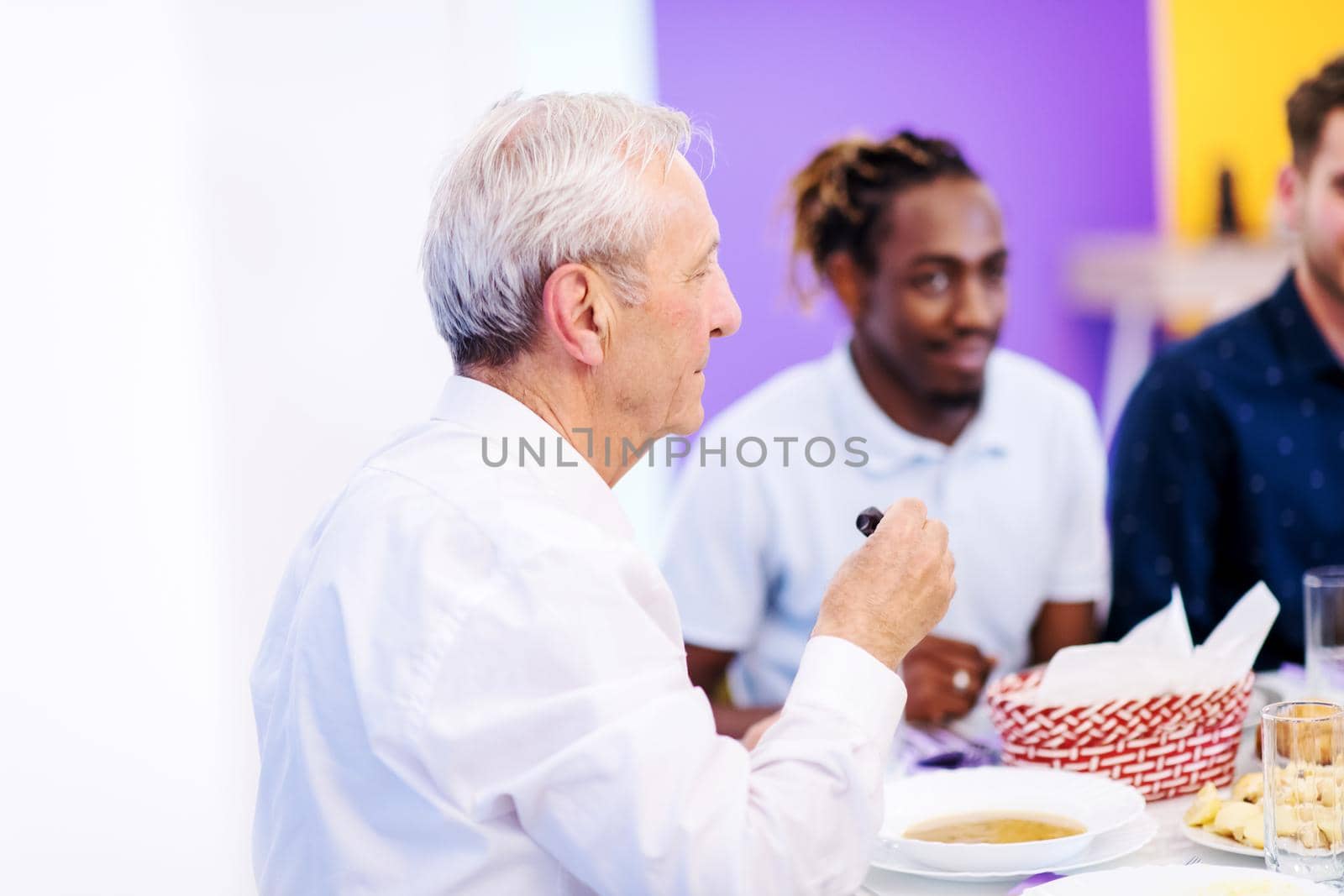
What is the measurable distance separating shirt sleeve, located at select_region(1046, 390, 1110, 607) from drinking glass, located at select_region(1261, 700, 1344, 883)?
1233mm

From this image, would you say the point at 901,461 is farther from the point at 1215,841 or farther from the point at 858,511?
the point at 1215,841

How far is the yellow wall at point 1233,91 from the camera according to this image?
12.5ft

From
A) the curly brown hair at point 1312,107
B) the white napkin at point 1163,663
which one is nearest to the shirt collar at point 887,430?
the curly brown hair at point 1312,107

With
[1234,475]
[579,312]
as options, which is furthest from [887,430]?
[579,312]

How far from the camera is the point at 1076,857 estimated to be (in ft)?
3.65

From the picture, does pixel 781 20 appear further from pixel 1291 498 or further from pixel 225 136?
pixel 1291 498

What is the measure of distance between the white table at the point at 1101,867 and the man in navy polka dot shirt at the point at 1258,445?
39.1 inches

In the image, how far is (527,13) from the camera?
9.64 feet

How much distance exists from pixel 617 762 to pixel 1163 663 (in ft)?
2.29

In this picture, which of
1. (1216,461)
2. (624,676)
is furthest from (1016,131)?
(624,676)

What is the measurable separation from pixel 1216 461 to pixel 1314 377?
21cm

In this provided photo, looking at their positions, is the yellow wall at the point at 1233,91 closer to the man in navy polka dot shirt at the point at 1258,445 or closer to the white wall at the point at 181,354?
the man in navy polka dot shirt at the point at 1258,445

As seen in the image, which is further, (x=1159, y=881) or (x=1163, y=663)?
(x=1163, y=663)

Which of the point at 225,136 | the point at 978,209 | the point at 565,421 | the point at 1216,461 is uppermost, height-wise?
the point at 225,136
